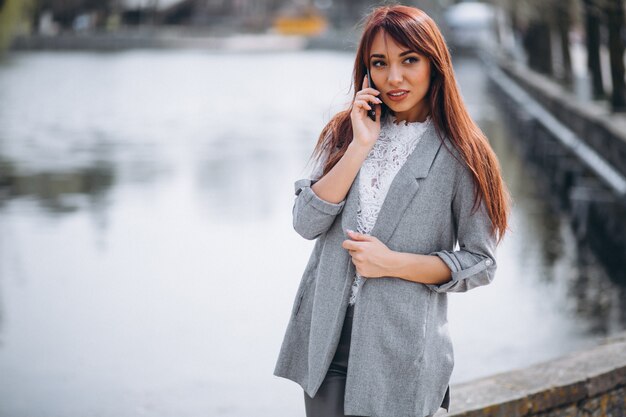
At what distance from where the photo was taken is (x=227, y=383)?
19.5ft

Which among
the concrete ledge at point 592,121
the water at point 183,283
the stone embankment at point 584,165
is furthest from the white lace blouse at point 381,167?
the concrete ledge at point 592,121

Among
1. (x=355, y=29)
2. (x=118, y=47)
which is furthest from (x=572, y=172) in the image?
(x=118, y=47)

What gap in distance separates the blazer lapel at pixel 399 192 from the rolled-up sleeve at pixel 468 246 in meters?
0.10

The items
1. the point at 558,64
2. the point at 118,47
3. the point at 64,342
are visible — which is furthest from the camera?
the point at 118,47

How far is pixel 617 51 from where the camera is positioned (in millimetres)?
16578

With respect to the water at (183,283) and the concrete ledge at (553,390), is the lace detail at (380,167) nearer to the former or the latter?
the water at (183,283)

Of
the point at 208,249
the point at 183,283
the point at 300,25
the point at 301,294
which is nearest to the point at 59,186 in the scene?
the point at 208,249

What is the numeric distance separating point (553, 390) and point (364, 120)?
2.04 m

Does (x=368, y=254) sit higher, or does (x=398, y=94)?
(x=398, y=94)

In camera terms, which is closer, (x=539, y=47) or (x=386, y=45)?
(x=386, y=45)

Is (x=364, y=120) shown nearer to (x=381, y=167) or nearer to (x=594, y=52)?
(x=381, y=167)

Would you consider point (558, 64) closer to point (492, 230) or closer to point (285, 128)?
point (285, 128)

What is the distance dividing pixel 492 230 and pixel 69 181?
38.1 feet

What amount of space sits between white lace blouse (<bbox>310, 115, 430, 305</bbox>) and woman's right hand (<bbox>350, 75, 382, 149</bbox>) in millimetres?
67
